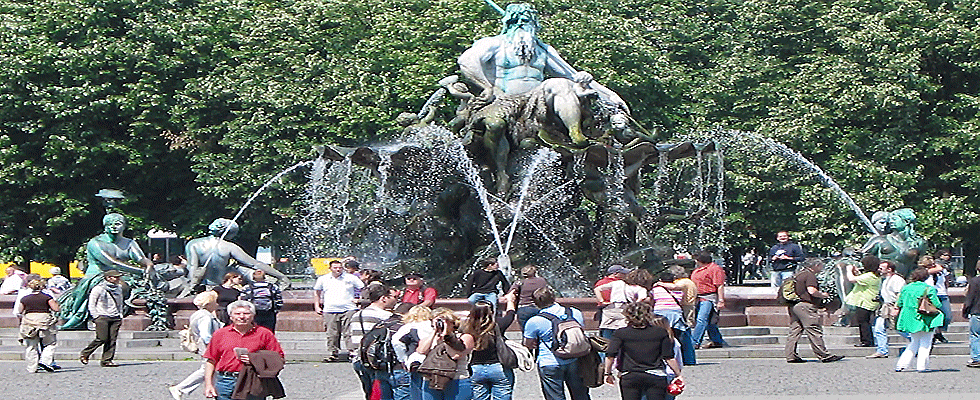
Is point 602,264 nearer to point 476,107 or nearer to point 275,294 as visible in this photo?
point 476,107

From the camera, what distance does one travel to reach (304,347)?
19734mm

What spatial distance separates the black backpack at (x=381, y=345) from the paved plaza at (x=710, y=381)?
380cm

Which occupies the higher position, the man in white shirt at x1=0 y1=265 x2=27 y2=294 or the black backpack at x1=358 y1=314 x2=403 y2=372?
the man in white shirt at x1=0 y1=265 x2=27 y2=294

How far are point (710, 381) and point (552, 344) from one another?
4754 mm

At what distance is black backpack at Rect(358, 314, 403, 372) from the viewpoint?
1044cm

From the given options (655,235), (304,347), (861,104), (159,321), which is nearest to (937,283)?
(655,235)

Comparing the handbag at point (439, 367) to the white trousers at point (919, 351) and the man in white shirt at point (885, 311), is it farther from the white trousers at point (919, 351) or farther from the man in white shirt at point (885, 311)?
the man in white shirt at point (885, 311)

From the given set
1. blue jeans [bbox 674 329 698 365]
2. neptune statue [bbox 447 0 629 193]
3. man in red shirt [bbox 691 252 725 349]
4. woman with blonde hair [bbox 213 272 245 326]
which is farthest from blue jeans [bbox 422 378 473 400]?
neptune statue [bbox 447 0 629 193]

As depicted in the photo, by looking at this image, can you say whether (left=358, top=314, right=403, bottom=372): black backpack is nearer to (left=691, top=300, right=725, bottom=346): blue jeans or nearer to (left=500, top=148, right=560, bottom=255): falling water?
(left=691, top=300, right=725, bottom=346): blue jeans

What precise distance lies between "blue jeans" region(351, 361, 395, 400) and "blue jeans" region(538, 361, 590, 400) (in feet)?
4.02

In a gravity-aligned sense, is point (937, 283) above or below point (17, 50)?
below

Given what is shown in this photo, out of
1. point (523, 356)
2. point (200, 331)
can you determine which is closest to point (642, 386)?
point (523, 356)

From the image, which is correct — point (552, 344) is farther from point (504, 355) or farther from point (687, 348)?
point (687, 348)

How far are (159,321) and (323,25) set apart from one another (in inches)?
763
